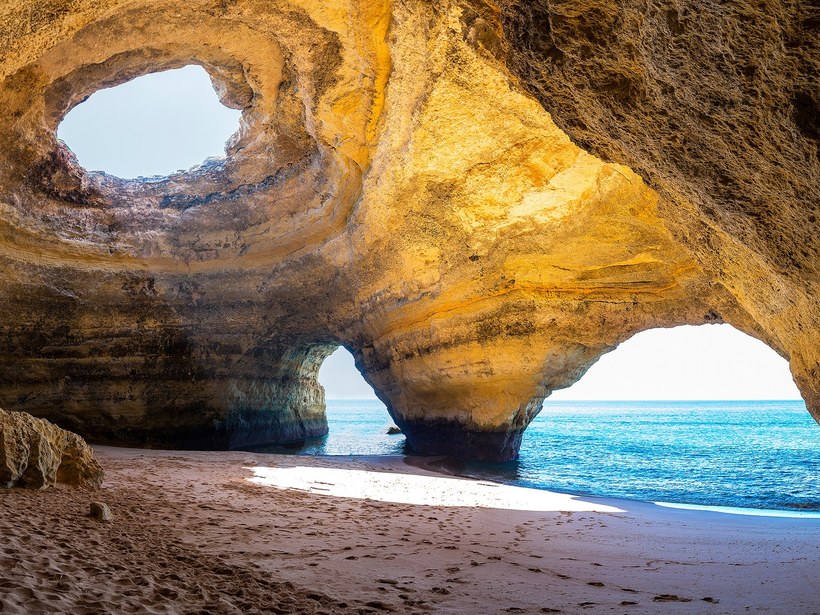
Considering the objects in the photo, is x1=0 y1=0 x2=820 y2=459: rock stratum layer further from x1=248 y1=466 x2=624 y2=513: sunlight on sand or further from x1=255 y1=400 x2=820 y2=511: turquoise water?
x1=248 y1=466 x2=624 y2=513: sunlight on sand

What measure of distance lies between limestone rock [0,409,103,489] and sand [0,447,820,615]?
184 millimetres

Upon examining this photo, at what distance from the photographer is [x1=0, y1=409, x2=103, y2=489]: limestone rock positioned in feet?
11.7

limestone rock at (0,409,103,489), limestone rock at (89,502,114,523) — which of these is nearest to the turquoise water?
limestone rock at (0,409,103,489)

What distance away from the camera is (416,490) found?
19.4ft

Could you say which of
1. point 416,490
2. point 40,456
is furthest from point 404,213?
point 40,456

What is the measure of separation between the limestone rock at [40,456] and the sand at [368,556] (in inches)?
7.2

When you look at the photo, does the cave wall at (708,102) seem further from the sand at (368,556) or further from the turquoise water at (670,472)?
the turquoise water at (670,472)

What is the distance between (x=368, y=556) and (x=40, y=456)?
7.43ft

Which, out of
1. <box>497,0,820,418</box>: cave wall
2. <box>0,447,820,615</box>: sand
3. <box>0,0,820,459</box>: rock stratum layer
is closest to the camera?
<box>0,447,820,615</box>: sand

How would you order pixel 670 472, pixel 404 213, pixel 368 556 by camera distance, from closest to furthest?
pixel 368 556, pixel 404 213, pixel 670 472

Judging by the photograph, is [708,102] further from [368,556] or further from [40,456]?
[40,456]

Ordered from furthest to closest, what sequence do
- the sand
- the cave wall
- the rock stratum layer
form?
1. the rock stratum layer
2. the cave wall
3. the sand

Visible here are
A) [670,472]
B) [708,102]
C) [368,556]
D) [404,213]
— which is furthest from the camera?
[670,472]

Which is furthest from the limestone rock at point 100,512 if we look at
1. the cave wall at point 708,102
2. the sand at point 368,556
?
the cave wall at point 708,102
